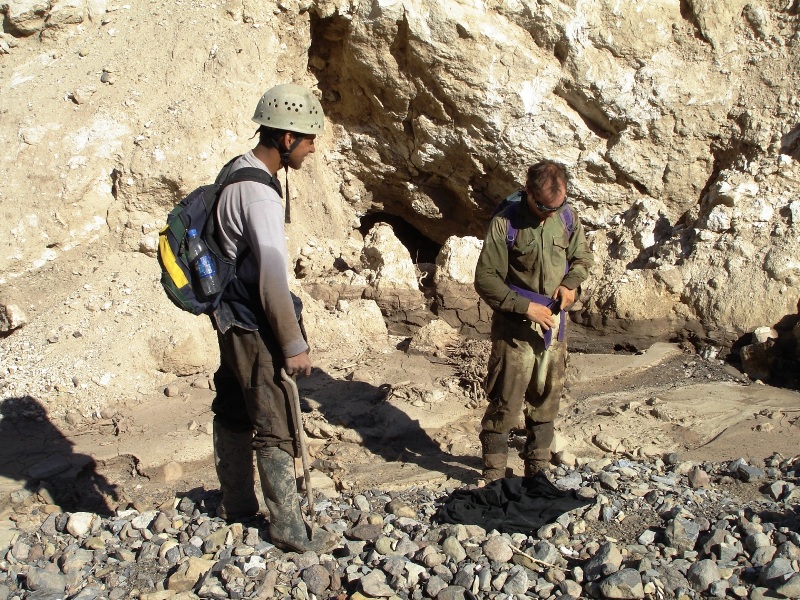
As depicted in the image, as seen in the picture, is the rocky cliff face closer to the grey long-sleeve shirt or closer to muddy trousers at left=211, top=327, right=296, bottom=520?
muddy trousers at left=211, top=327, right=296, bottom=520

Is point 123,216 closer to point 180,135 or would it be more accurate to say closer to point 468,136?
point 180,135

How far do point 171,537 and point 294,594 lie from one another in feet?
2.70

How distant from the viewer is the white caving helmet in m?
2.80

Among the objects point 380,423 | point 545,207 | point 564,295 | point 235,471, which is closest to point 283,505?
point 235,471

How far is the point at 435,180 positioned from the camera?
7883 mm

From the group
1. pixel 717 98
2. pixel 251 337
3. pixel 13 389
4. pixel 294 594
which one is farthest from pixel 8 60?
pixel 717 98

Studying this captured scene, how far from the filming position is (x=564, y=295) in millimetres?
3721

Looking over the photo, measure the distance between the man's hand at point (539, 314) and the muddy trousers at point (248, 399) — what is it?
1.33 meters

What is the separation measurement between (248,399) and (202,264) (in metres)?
0.61

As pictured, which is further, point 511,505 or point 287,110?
point 511,505

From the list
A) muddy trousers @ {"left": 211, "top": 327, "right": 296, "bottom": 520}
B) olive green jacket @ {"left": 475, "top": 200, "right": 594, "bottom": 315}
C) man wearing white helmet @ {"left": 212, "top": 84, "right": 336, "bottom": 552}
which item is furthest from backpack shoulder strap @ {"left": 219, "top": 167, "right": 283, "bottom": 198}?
olive green jacket @ {"left": 475, "top": 200, "right": 594, "bottom": 315}

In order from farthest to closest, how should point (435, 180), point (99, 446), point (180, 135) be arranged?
1. point (435, 180)
2. point (180, 135)
3. point (99, 446)

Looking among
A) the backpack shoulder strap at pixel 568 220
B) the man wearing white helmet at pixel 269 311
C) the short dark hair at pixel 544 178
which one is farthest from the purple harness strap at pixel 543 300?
the man wearing white helmet at pixel 269 311

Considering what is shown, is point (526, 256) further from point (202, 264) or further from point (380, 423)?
point (380, 423)
